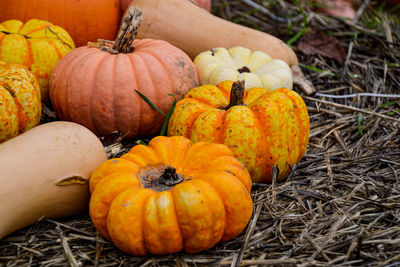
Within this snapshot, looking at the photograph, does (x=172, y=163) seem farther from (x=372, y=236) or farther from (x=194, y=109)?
(x=372, y=236)

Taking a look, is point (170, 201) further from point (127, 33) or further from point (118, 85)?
point (127, 33)

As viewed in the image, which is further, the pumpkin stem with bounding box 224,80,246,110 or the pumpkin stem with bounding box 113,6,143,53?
the pumpkin stem with bounding box 113,6,143,53

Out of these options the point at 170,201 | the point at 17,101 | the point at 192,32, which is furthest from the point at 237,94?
the point at 192,32

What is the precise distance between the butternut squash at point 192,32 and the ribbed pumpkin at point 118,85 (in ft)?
2.45

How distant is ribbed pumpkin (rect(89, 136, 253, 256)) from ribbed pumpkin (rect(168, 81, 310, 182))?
0.26 meters

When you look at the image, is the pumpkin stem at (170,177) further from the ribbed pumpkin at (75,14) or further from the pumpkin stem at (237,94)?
the ribbed pumpkin at (75,14)

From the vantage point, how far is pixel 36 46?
2.97m

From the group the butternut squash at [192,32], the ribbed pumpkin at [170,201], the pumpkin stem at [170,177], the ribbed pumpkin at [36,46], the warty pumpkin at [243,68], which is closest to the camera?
the ribbed pumpkin at [170,201]

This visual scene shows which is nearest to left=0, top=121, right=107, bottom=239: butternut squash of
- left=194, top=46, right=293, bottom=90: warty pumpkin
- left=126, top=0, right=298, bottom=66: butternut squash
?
left=194, top=46, right=293, bottom=90: warty pumpkin

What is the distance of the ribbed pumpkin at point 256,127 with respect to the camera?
2391 mm

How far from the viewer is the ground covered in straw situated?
190 centimetres

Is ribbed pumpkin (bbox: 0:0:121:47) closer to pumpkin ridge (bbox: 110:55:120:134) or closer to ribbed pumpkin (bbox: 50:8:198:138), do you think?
ribbed pumpkin (bbox: 50:8:198:138)

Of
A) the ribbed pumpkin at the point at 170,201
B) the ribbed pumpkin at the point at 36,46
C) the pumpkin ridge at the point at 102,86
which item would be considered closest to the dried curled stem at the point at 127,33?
the pumpkin ridge at the point at 102,86

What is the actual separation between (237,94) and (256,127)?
221 mm
